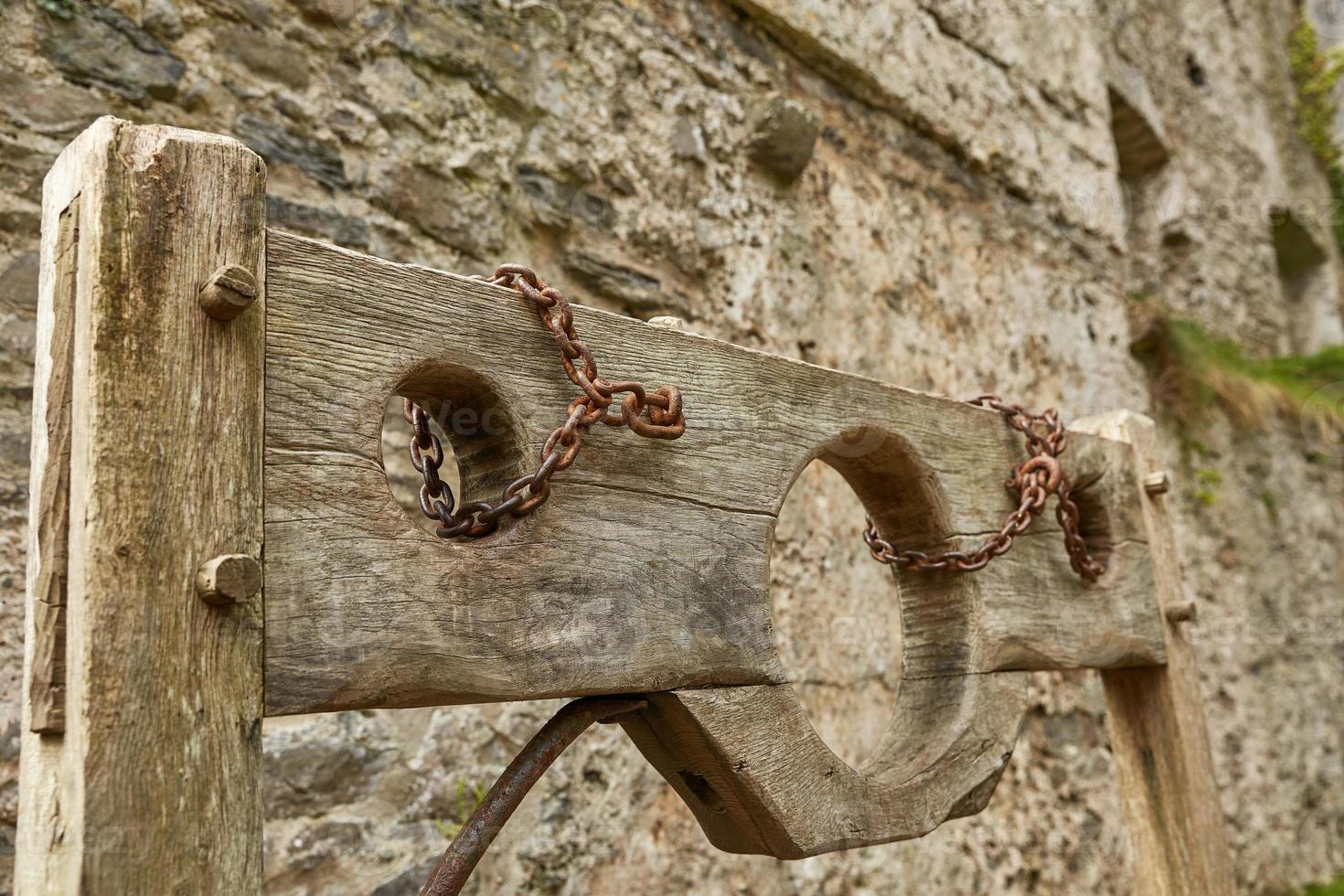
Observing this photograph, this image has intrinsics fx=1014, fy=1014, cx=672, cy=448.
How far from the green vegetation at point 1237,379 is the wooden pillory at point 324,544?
11.5 feet

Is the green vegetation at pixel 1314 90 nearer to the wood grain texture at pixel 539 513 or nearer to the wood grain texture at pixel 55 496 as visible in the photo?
the wood grain texture at pixel 539 513

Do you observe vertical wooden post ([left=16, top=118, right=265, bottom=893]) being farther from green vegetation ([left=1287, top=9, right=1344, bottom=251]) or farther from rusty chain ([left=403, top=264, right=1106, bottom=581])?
green vegetation ([left=1287, top=9, right=1344, bottom=251])

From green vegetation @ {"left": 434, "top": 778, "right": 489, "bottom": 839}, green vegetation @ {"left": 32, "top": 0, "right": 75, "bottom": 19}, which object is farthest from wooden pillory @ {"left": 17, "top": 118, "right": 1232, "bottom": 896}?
green vegetation @ {"left": 32, "top": 0, "right": 75, "bottom": 19}

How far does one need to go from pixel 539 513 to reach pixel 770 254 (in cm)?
189

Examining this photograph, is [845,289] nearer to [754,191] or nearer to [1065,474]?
[754,191]

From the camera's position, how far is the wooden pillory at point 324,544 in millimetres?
746

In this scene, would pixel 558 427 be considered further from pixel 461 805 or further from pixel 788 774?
pixel 461 805

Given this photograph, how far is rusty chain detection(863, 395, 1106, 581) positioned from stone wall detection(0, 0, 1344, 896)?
900 mm

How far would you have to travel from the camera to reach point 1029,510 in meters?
1.51

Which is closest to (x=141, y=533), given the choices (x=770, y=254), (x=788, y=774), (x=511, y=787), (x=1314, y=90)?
(x=511, y=787)

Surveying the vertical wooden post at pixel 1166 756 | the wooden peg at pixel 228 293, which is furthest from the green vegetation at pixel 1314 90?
the wooden peg at pixel 228 293

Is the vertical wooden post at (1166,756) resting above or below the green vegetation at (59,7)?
below

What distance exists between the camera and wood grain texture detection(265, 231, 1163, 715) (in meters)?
0.85

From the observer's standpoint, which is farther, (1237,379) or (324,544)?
(1237,379)
